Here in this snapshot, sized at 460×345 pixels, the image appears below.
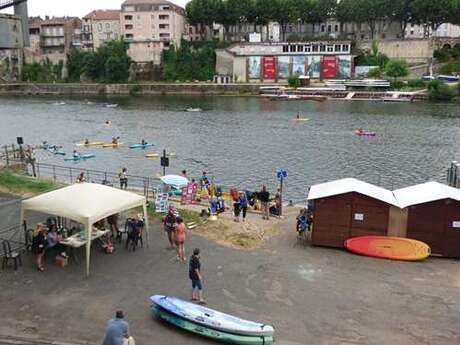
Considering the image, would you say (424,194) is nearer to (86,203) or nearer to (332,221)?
(332,221)

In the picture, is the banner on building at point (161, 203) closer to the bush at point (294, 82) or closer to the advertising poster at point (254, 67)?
the bush at point (294, 82)

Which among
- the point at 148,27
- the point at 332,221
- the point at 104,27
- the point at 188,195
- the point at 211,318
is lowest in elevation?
the point at 211,318

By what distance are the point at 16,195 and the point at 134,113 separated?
70486 mm

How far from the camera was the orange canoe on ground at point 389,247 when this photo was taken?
62.0 feet

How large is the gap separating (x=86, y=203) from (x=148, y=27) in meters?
137

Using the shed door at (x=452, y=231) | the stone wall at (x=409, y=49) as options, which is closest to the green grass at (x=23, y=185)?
the shed door at (x=452, y=231)

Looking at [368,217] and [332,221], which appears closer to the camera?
[368,217]

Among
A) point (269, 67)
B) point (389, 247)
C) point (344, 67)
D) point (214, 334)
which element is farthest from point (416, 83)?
point (214, 334)

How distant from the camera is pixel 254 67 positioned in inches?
5335

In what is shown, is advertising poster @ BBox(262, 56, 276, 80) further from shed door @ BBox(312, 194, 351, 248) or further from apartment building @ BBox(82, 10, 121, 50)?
shed door @ BBox(312, 194, 351, 248)

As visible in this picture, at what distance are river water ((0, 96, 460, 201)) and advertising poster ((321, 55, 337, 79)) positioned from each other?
23.8 meters

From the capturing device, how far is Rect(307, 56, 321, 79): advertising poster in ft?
431

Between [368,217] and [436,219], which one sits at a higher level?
[436,219]

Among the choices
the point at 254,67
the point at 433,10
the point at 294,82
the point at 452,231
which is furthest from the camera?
the point at 254,67
